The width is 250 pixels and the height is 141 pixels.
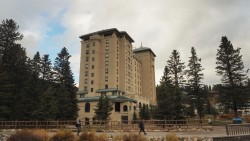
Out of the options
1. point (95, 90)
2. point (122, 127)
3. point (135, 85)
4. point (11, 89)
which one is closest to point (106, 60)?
point (95, 90)

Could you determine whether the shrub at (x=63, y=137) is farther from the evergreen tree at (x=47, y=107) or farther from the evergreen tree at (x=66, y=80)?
the evergreen tree at (x=66, y=80)

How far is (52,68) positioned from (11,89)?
17.2 metres

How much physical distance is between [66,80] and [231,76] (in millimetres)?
35764

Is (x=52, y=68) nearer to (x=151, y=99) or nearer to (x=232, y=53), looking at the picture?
(x=232, y=53)

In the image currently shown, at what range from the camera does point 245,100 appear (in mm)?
44656

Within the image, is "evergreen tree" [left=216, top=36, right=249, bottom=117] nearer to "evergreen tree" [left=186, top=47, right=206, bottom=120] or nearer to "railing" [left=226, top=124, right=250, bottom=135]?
"evergreen tree" [left=186, top=47, right=206, bottom=120]

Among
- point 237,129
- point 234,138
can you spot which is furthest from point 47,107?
point 234,138

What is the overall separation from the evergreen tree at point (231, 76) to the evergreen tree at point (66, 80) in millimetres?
31468

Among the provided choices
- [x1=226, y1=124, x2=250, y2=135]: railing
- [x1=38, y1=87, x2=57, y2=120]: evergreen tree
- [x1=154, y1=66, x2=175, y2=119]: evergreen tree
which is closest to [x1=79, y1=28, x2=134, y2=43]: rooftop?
[x1=38, y1=87, x2=57, y2=120]: evergreen tree

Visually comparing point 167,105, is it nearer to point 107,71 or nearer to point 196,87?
point 196,87

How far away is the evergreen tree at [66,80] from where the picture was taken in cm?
4888

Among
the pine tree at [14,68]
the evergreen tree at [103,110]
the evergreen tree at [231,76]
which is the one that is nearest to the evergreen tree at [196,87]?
the evergreen tree at [231,76]

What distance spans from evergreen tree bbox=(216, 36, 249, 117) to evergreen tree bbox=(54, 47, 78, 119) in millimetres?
31468

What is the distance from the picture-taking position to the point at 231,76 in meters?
46.4
